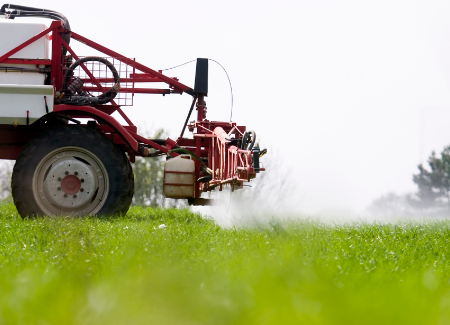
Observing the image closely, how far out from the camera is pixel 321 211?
855 cm

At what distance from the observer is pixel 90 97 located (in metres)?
7.90

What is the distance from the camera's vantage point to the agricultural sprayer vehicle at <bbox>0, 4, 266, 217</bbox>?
7.48 metres

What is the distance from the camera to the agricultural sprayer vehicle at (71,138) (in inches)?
295

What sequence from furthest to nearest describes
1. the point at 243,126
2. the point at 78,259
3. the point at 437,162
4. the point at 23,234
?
1. the point at 437,162
2. the point at 243,126
3. the point at 23,234
4. the point at 78,259

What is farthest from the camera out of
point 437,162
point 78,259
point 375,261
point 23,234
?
point 437,162

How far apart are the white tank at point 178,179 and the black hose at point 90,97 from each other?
4.06 ft

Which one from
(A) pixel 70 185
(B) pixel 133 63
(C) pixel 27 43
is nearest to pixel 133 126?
(B) pixel 133 63

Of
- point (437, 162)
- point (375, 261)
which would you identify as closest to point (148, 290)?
point (375, 261)

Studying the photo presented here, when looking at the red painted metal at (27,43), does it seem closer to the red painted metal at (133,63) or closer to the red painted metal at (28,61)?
the red painted metal at (28,61)

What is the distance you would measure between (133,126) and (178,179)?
40.7 inches

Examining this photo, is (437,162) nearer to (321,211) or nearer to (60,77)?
(321,211)

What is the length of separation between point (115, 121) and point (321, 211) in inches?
128

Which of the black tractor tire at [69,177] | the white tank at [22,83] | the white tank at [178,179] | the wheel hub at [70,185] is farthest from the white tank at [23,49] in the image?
the white tank at [178,179]

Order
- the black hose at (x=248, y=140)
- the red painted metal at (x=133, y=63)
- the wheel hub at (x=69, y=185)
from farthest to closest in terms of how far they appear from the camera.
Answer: the red painted metal at (x=133, y=63)
the wheel hub at (x=69, y=185)
the black hose at (x=248, y=140)
